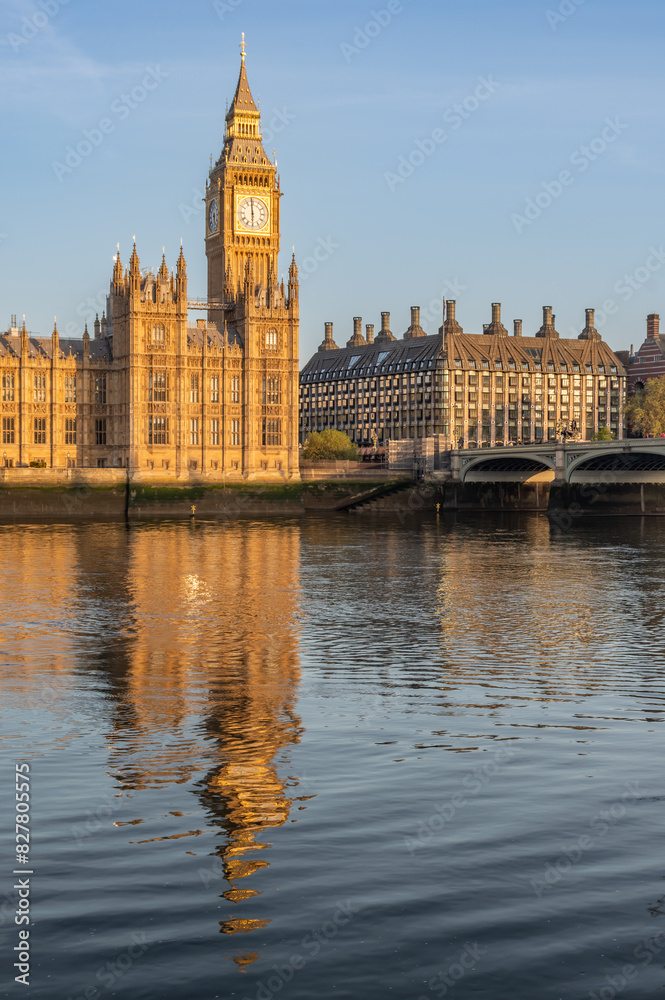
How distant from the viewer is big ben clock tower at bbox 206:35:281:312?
155625mm

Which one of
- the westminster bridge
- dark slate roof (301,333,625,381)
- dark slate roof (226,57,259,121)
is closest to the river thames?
the westminster bridge

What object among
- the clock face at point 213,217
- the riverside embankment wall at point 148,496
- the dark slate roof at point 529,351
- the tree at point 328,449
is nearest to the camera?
the riverside embankment wall at point 148,496

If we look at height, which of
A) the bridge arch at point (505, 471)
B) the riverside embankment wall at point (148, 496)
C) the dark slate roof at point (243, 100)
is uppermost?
the dark slate roof at point (243, 100)

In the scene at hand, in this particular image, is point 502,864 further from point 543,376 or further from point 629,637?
point 543,376

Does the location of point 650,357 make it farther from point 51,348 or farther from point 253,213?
point 51,348

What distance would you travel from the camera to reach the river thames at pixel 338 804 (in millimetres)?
12258

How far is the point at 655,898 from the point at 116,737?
1064 centimetres

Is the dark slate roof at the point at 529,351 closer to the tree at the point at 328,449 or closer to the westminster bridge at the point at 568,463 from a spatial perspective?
the tree at the point at 328,449

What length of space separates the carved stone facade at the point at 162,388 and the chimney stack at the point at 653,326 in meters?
69.9

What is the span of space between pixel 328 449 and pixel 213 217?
3590 cm

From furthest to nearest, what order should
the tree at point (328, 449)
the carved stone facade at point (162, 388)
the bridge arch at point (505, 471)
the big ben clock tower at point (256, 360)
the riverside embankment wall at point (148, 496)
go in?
the tree at point (328, 449) < the big ben clock tower at point (256, 360) < the bridge arch at point (505, 471) < the carved stone facade at point (162, 388) < the riverside embankment wall at point (148, 496)

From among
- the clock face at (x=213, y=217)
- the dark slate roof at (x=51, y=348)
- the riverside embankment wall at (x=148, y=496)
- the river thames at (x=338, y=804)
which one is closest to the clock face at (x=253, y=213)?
the clock face at (x=213, y=217)

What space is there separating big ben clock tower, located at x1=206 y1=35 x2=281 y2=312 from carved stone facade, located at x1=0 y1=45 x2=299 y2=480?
11.9 metres

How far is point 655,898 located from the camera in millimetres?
13625
